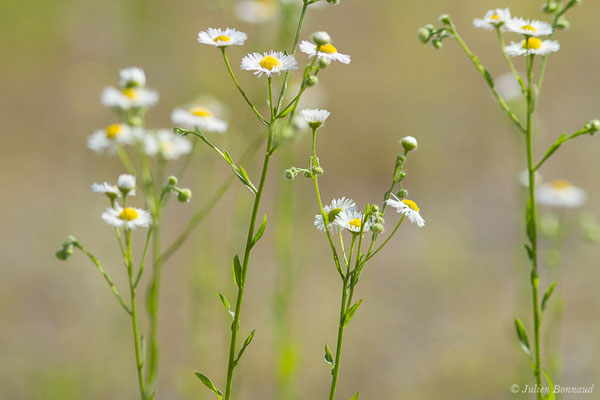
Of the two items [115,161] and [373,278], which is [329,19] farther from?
[373,278]

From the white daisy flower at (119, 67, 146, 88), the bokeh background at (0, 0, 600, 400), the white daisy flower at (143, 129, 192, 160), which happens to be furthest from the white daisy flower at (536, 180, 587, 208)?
the white daisy flower at (119, 67, 146, 88)

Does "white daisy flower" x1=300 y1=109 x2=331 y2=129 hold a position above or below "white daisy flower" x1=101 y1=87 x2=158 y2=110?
below

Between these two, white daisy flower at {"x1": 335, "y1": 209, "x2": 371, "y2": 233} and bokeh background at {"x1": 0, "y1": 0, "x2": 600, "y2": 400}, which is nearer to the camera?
white daisy flower at {"x1": 335, "y1": 209, "x2": 371, "y2": 233}

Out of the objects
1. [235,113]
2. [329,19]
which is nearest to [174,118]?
[235,113]

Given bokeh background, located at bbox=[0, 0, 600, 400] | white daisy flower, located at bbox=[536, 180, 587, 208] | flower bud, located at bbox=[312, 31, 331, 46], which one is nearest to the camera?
flower bud, located at bbox=[312, 31, 331, 46]

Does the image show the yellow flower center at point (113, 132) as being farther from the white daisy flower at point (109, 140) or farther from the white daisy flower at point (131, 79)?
the white daisy flower at point (131, 79)

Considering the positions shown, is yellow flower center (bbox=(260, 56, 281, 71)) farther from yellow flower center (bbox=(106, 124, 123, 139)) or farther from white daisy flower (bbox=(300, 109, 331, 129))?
yellow flower center (bbox=(106, 124, 123, 139))
